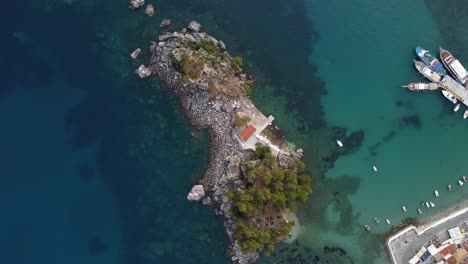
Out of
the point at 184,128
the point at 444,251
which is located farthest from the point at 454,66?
the point at 184,128

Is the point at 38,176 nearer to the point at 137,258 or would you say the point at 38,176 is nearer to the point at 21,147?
the point at 21,147

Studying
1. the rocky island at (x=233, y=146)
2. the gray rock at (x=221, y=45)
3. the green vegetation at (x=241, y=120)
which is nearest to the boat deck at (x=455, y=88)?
the rocky island at (x=233, y=146)

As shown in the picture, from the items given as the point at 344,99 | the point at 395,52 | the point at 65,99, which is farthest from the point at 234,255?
the point at 395,52

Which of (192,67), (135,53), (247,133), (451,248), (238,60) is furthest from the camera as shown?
(135,53)

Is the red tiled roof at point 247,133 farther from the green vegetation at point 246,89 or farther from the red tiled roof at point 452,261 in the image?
the red tiled roof at point 452,261

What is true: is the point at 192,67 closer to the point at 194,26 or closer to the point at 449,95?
the point at 194,26
